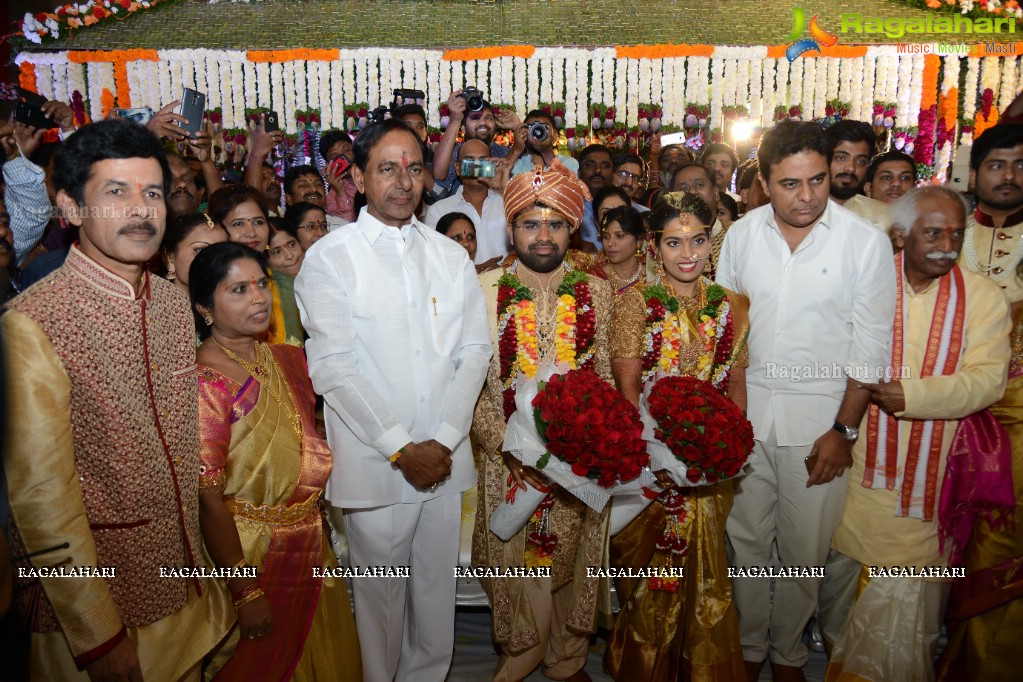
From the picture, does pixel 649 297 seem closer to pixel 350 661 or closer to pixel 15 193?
pixel 350 661

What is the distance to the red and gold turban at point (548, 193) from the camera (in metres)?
2.98

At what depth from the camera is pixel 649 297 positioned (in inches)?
119

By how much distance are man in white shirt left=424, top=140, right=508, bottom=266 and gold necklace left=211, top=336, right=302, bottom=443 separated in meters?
2.29

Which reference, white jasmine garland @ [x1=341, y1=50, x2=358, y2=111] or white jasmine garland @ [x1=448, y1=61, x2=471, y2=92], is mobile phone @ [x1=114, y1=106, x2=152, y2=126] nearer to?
white jasmine garland @ [x1=341, y1=50, x2=358, y2=111]

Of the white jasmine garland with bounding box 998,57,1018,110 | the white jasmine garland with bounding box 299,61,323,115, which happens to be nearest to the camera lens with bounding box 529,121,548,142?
the white jasmine garland with bounding box 299,61,323,115

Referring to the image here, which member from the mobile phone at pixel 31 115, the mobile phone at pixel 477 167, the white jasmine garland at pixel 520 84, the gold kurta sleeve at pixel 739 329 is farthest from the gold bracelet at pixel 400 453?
the white jasmine garland at pixel 520 84

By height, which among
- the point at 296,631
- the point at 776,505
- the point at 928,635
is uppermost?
the point at 776,505

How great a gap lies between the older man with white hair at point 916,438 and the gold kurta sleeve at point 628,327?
0.96 metres

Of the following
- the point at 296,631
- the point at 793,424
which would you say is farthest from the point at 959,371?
the point at 296,631

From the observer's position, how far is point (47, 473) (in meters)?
1.82

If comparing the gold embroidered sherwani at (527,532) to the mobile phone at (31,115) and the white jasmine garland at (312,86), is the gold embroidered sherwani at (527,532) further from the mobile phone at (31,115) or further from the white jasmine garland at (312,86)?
the white jasmine garland at (312,86)

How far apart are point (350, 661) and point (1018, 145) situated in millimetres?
3734

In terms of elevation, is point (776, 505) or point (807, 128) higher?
point (807, 128)

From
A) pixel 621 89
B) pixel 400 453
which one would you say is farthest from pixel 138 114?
pixel 621 89
